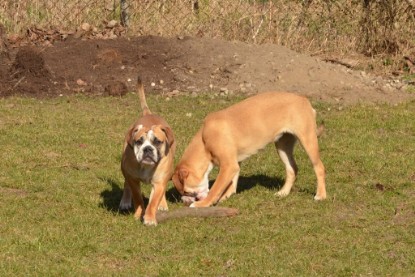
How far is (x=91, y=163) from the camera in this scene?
10.7 meters

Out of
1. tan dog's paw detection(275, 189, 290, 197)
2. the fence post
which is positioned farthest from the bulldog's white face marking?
the fence post

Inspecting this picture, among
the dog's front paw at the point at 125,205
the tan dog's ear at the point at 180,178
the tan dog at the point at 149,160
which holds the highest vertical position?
the tan dog at the point at 149,160

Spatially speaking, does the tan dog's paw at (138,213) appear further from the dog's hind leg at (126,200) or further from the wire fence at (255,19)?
the wire fence at (255,19)

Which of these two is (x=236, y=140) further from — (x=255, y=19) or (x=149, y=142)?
(x=255, y=19)

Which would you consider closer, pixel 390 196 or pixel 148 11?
pixel 390 196

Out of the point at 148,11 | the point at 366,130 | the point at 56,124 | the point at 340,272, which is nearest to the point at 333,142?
the point at 366,130

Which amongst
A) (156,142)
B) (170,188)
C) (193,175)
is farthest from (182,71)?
(156,142)

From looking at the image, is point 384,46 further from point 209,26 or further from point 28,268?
point 28,268

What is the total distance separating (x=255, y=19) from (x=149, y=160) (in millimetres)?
10668

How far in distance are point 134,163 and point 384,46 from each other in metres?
10.5

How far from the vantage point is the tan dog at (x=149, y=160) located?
7961 mm

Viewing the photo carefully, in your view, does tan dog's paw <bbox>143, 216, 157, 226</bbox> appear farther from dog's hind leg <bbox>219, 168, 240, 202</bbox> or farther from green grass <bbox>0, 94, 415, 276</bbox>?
dog's hind leg <bbox>219, 168, 240, 202</bbox>

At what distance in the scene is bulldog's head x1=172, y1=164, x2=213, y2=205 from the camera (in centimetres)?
915

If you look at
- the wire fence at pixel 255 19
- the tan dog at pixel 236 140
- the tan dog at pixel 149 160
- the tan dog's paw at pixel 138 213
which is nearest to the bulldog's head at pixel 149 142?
the tan dog at pixel 149 160
